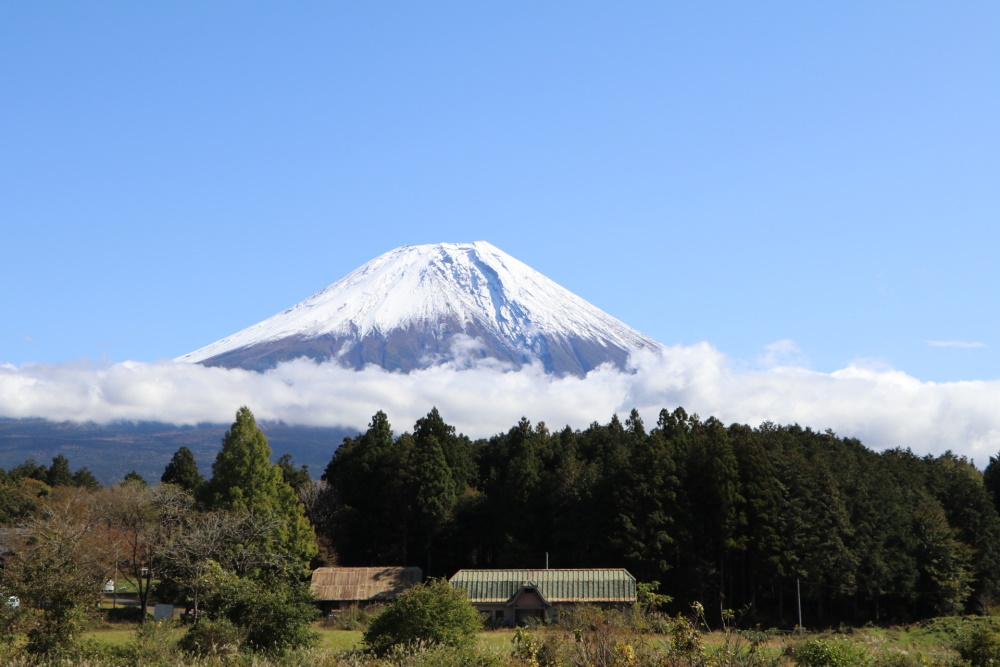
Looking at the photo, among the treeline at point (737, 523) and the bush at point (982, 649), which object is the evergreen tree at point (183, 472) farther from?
the bush at point (982, 649)

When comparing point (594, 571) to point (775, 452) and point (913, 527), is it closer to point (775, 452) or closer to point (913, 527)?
point (775, 452)

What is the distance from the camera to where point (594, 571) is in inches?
1404

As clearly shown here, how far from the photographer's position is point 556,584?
35375 millimetres

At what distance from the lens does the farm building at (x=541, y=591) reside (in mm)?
34469

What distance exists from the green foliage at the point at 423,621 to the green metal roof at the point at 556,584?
581 inches

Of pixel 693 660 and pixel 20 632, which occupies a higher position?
pixel 693 660

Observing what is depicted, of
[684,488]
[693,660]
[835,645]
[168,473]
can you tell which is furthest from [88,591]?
[168,473]

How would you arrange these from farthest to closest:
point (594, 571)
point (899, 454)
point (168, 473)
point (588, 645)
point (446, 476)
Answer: point (168, 473)
point (899, 454)
point (446, 476)
point (594, 571)
point (588, 645)

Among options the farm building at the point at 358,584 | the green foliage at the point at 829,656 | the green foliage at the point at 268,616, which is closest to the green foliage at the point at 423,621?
the green foliage at the point at 268,616

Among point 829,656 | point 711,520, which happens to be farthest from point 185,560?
point 829,656

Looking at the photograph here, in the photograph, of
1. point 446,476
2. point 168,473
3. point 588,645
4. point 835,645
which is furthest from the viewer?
point 168,473

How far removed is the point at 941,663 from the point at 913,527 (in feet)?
93.1

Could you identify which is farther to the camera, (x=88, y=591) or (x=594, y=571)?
(x=594, y=571)

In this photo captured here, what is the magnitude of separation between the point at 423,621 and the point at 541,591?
16634mm
